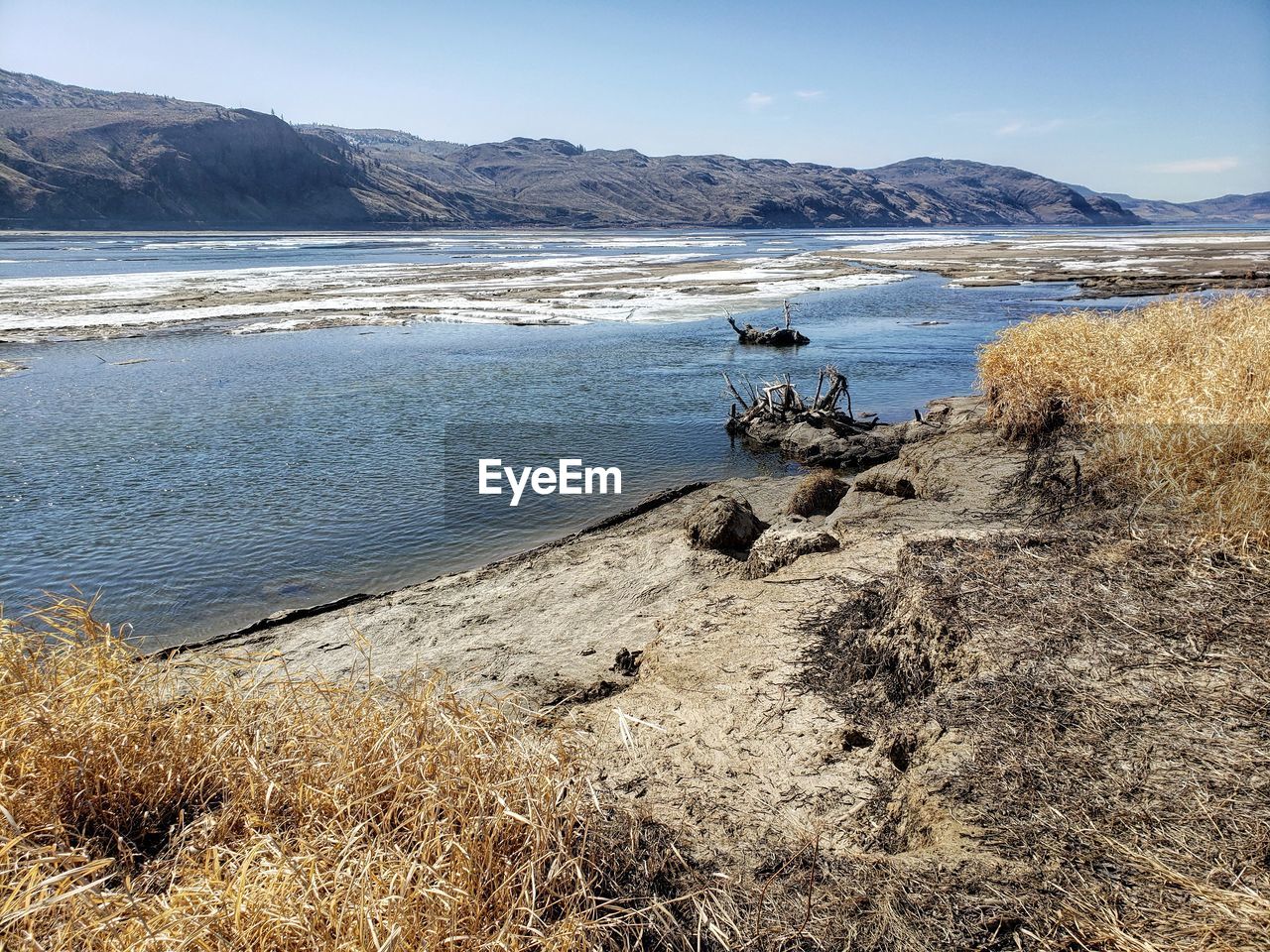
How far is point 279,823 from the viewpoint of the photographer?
3174mm

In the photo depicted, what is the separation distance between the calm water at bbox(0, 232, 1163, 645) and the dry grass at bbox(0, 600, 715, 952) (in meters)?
5.25

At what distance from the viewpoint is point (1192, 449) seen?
21.5 ft

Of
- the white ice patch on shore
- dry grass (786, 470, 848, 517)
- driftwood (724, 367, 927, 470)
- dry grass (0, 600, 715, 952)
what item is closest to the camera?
dry grass (0, 600, 715, 952)

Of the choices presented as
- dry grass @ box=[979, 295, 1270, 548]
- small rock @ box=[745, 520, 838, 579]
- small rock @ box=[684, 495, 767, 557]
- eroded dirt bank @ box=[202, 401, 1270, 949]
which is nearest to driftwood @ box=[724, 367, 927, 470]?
dry grass @ box=[979, 295, 1270, 548]

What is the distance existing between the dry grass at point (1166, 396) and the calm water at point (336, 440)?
15.6 feet

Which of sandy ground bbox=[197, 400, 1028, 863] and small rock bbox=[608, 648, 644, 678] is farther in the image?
small rock bbox=[608, 648, 644, 678]

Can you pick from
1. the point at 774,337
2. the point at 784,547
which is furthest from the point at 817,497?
the point at 774,337

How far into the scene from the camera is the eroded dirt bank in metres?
2.92

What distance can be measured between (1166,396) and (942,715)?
5.97 m

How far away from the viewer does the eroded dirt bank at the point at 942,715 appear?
2.92 meters

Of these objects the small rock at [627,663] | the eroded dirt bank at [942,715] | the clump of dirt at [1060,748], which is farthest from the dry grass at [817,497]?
the small rock at [627,663]

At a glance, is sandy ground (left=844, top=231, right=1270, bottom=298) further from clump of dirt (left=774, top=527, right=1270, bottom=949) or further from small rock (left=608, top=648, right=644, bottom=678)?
small rock (left=608, top=648, right=644, bottom=678)

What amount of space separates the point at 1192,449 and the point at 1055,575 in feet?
7.65

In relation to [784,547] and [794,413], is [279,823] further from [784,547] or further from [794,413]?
[794,413]
